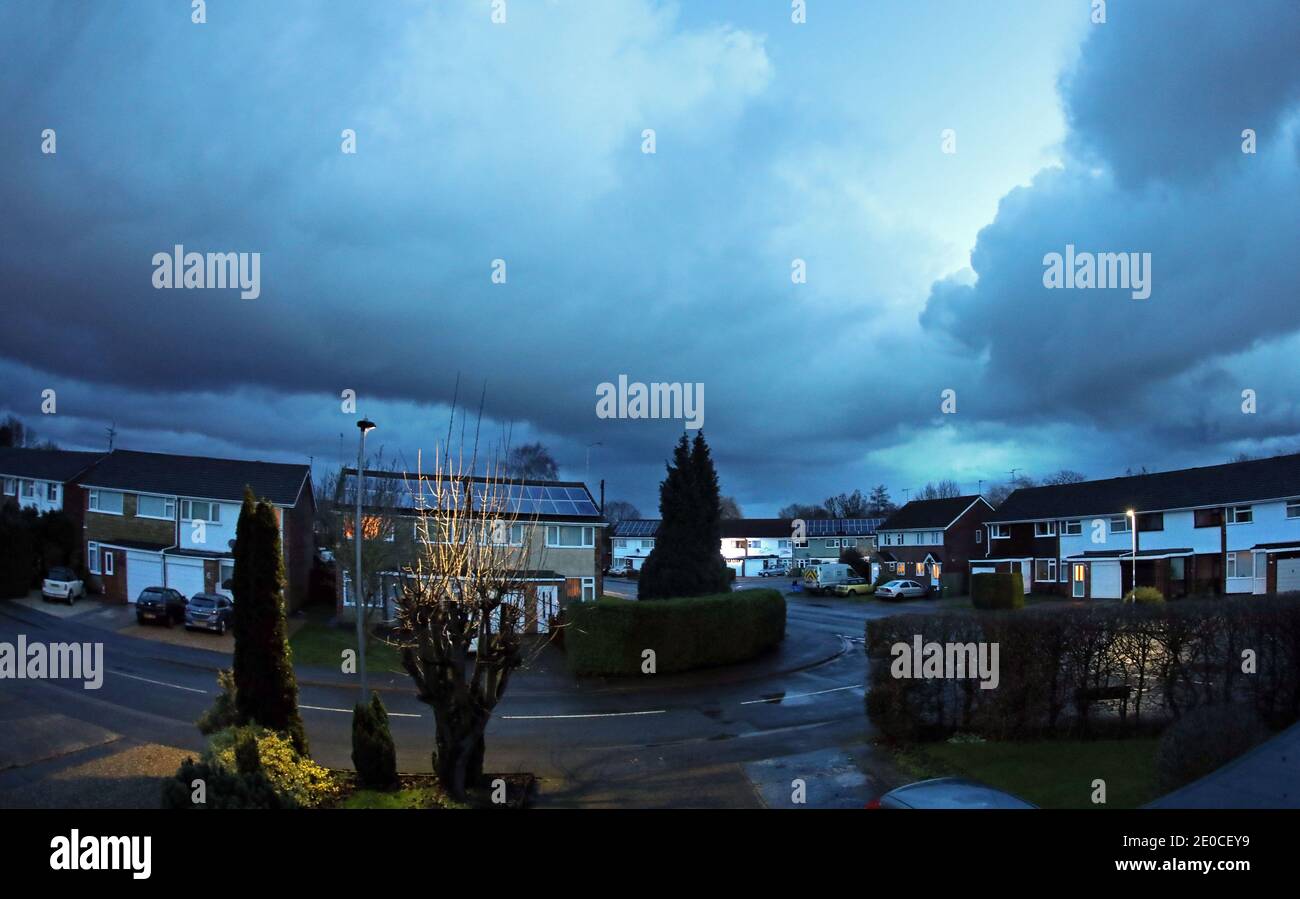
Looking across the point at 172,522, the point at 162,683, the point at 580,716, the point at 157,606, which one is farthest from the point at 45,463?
the point at 580,716

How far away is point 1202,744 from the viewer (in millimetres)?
9031

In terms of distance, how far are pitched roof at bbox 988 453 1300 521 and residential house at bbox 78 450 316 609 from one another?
163ft

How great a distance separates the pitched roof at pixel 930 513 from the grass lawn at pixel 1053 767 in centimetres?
4894

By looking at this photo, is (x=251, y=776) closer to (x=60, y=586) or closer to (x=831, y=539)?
(x=60, y=586)

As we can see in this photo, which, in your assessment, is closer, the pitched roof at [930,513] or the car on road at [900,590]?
the car on road at [900,590]

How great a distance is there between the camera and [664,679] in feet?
76.4

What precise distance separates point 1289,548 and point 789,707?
113 ft

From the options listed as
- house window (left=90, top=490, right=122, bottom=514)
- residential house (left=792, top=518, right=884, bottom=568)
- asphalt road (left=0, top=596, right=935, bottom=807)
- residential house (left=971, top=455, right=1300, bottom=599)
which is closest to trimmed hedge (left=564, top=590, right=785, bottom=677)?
asphalt road (left=0, top=596, right=935, bottom=807)

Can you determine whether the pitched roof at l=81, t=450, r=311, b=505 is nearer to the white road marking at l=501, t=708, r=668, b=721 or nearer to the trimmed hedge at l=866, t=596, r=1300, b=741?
the white road marking at l=501, t=708, r=668, b=721

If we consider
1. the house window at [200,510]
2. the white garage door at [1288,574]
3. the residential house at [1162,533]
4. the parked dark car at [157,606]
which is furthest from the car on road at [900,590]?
the parked dark car at [157,606]

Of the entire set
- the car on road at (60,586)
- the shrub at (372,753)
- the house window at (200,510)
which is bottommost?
the car on road at (60,586)

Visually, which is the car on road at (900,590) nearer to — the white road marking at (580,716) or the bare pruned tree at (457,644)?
the white road marking at (580,716)

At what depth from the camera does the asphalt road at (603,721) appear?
12188 mm
